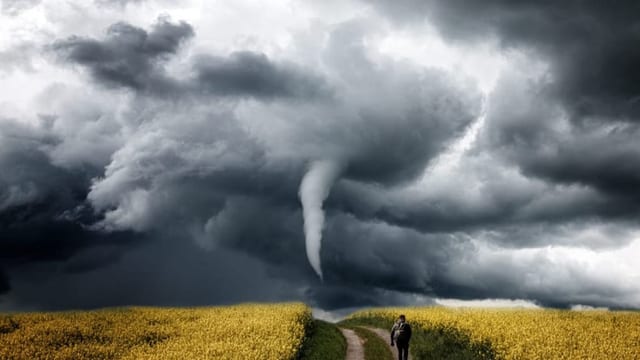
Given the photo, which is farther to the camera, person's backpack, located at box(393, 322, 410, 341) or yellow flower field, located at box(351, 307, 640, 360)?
person's backpack, located at box(393, 322, 410, 341)

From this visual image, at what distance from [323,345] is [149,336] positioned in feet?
37.5

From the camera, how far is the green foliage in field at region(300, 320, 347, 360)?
38.9 metres

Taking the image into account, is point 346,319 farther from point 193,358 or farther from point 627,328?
point 193,358

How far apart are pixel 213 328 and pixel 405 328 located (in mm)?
15830

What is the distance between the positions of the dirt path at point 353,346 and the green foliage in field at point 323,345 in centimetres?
37

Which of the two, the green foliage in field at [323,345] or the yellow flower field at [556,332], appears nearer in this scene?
the yellow flower field at [556,332]

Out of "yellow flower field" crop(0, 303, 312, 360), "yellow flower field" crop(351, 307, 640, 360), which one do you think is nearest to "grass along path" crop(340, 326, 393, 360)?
"yellow flower field" crop(351, 307, 640, 360)

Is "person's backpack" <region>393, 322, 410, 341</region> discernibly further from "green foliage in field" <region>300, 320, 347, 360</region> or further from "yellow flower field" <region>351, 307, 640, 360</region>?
"green foliage in field" <region>300, 320, 347, 360</region>

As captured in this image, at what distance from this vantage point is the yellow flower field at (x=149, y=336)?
34.2 meters

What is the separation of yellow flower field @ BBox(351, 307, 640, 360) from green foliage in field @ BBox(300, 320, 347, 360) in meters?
6.14

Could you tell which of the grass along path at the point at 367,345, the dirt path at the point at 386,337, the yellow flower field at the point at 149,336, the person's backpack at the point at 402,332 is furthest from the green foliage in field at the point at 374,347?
the person's backpack at the point at 402,332

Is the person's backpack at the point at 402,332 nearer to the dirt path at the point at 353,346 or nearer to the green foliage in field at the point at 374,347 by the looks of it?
the green foliage in field at the point at 374,347

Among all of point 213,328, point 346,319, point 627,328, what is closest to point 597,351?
point 627,328

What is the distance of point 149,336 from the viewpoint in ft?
135
